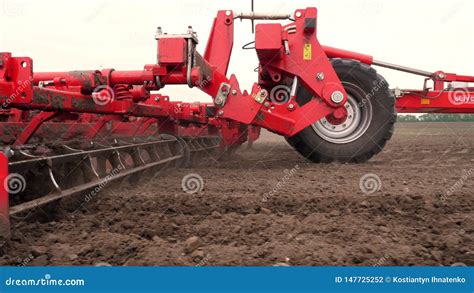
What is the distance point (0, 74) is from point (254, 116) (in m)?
2.90

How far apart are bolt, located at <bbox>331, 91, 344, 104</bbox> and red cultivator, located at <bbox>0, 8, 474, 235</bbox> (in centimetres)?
1

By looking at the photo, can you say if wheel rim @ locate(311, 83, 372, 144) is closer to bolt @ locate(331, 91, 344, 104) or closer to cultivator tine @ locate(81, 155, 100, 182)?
bolt @ locate(331, 91, 344, 104)

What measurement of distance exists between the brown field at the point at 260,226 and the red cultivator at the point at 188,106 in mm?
293

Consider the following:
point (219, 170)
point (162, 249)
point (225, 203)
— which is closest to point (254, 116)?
point (219, 170)

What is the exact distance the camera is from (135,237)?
2.48 meters

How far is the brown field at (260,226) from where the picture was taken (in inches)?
84.5

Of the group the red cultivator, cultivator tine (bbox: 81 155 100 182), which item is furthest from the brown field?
the red cultivator

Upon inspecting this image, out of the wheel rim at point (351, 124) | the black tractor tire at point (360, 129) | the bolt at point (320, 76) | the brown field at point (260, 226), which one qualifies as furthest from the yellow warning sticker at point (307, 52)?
the brown field at point (260, 226)

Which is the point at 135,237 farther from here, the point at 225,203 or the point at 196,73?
the point at 196,73

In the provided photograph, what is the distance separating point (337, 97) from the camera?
5418 mm

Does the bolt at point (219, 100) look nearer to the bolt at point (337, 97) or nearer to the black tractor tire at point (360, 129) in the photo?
the black tractor tire at point (360, 129)

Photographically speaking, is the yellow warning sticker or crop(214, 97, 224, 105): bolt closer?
crop(214, 97, 224, 105): bolt

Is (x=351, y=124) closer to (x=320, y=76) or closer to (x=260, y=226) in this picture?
(x=320, y=76)

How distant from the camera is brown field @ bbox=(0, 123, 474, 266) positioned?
2146mm
